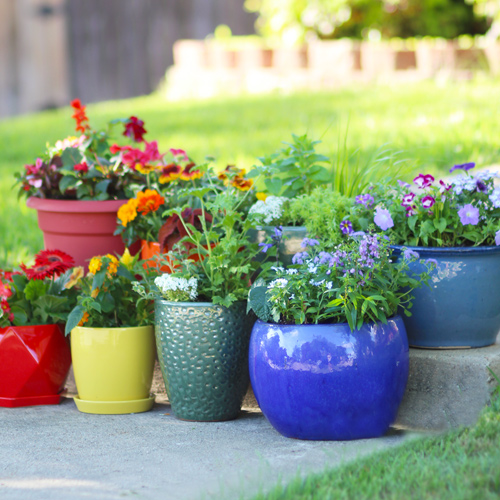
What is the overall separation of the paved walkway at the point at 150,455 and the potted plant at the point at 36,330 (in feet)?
0.41

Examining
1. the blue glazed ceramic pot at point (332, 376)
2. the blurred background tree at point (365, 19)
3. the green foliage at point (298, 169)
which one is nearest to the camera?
the blue glazed ceramic pot at point (332, 376)

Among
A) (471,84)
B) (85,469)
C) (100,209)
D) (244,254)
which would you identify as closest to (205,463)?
(85,469)

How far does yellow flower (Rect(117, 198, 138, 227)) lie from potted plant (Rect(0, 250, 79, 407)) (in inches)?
10.3

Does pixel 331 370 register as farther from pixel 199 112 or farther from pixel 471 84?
pixel 471 84

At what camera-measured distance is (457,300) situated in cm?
238

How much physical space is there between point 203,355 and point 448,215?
94 cm

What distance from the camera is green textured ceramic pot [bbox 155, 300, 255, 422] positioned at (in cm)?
247

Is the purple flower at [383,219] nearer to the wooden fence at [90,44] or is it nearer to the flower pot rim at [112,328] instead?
the flower pot rim at [112,328]

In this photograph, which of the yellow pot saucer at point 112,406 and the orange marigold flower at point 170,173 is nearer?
the yellow pot saucer at point 112,406

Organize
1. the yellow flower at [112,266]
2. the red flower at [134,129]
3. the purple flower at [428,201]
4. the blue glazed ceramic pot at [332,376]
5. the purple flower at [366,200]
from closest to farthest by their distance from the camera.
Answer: the blue glazed ceramic pot at [332,376]
the purple flower at [428,201]
the purple flower at [366,200]
the yellow flower at [112,266]
the red flower at [134,129]

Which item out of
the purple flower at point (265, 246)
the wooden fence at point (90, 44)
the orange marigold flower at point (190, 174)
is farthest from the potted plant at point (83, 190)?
the wooden fence at point (90, 44)

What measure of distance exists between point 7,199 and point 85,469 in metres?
3.65

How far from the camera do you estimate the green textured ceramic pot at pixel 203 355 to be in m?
2.47

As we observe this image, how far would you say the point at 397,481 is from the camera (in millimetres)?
1777
